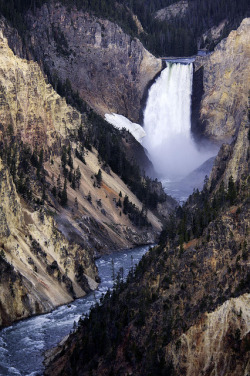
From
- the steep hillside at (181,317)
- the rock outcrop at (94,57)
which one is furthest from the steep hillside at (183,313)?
the rock outcrop at (94,57)

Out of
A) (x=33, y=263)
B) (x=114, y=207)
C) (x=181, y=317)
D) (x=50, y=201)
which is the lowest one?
(x=114, y=207)

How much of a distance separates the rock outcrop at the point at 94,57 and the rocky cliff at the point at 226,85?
37.1ft

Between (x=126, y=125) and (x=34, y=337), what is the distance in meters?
92.5

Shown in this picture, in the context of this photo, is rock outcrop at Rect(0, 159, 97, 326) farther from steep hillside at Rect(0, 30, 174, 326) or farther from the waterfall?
the waterfall

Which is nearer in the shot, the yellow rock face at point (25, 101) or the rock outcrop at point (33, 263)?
the rock outcrop at point (33, 263)

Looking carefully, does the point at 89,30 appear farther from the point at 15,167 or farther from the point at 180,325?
the point at 180,325

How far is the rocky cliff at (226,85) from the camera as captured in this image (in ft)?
465

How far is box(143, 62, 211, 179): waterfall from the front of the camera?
15025cm

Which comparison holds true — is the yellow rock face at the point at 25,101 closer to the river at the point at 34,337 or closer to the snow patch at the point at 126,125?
the river at the point at 34,337

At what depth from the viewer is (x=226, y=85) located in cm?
14412

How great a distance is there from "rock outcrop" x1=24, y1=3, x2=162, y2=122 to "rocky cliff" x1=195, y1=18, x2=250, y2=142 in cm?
1131

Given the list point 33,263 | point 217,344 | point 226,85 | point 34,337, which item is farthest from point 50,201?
point 226,85

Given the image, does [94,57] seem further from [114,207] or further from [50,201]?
[50,201]

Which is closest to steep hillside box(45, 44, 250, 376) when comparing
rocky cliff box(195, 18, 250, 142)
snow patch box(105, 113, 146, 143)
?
snow patch box(105, 113, 146, 143)
